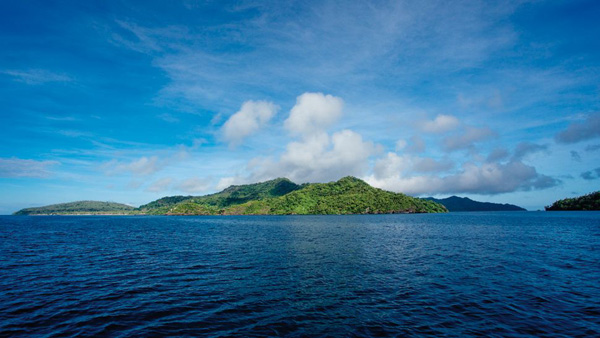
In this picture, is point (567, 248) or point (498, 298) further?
point (567, 248)

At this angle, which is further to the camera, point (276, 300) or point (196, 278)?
point (196, 278)

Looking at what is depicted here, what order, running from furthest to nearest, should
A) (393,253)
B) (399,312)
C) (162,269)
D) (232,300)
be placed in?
(393,253), (162,269), (232,300), (399,312)

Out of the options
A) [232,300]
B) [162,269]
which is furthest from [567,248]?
[162,269]

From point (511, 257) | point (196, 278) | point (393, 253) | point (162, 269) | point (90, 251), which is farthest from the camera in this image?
point (90, 251)

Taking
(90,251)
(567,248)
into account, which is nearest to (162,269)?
(90,251)

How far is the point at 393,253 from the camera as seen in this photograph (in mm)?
57344

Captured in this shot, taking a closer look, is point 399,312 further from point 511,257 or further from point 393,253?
point 511,257

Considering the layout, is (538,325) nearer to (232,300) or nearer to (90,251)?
(232,300)

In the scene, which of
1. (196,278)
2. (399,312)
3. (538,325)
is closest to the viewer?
(538,325)

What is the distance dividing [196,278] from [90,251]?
131 ft

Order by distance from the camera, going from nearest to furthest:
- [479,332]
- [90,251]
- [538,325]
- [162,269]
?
[479,332] → [538,325] → [162,269] → [90,251]

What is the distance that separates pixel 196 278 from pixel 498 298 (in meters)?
37.0

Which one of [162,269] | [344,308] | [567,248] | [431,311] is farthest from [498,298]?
[567,248]

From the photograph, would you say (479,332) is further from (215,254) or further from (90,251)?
(90,251)
